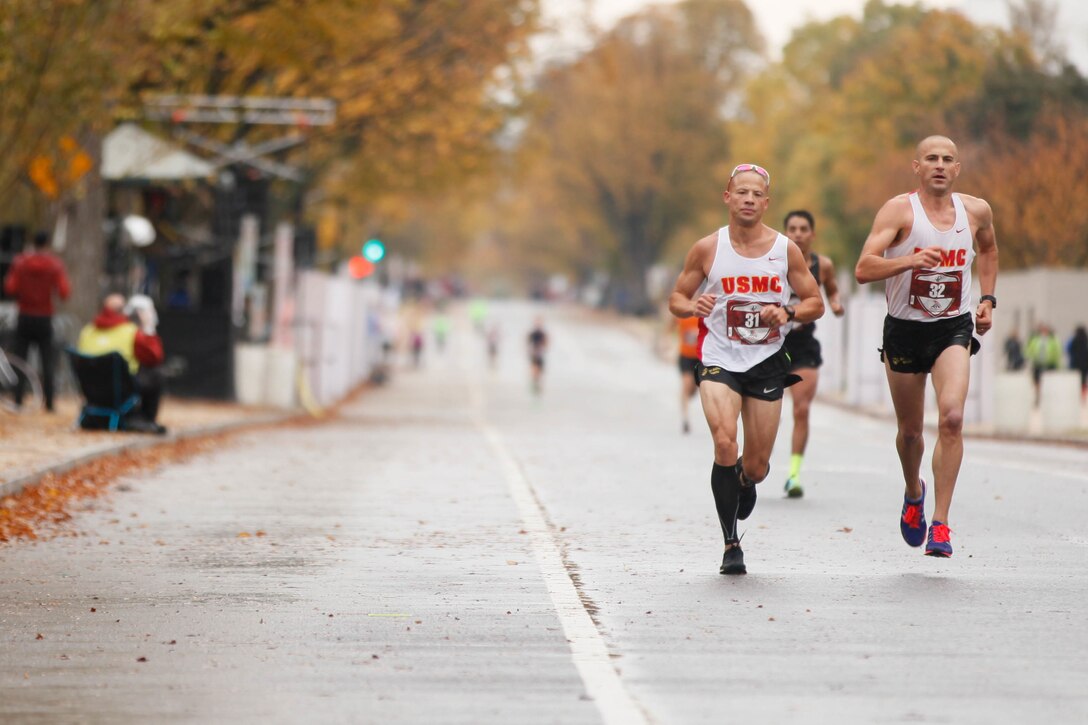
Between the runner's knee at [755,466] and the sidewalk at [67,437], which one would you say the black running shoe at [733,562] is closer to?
the runner's knee at [755,466]

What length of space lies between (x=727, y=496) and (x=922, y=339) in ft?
4.05

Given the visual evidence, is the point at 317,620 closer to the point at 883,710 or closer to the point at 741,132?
the point at 883,710

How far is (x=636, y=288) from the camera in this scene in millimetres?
105688

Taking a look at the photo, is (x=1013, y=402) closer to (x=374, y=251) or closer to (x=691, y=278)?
(x=374, y=251)

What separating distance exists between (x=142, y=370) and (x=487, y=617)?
1375cm

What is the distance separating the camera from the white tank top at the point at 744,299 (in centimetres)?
1016

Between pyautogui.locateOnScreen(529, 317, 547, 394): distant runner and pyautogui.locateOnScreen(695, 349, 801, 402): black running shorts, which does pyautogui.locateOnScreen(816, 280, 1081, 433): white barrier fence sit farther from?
pyautogui.locateOnScreen(695, 349, 801, 402): black running shorts

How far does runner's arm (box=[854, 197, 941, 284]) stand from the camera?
995cm

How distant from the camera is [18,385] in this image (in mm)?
24125

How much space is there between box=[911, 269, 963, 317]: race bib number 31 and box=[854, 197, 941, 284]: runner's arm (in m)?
0.22

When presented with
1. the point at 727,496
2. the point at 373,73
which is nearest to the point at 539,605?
the point at 727,496

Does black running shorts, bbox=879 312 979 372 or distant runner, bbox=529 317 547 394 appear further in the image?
distant runner, bbox=529 317 547 394

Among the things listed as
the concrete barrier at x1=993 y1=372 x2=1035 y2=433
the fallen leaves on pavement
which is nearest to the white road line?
the fallen leaves on pavement

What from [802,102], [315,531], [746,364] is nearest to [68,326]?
[315,531]
